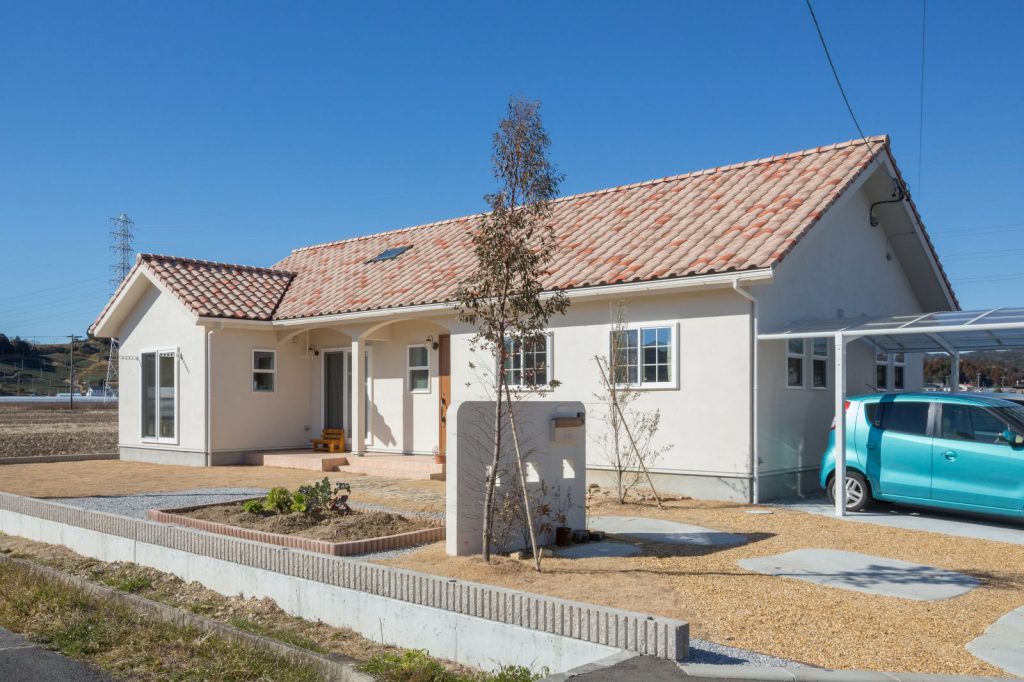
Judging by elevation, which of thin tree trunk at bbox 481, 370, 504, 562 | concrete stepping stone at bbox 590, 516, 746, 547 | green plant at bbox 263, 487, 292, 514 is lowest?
concrete stepping stone at bbox 590, 516, 746, 547

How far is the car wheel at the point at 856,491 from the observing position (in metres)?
12.1

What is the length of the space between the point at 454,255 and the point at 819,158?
7923mm

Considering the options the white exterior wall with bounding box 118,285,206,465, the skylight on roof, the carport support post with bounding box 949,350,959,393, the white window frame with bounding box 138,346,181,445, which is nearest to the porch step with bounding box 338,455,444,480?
the white exterior wall with bounding box 118,285,206,465

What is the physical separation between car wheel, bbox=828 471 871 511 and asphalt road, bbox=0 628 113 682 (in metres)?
9.64

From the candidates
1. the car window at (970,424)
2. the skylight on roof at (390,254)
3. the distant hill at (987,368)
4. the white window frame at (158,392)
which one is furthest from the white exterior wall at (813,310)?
the white window frame at (158,392)

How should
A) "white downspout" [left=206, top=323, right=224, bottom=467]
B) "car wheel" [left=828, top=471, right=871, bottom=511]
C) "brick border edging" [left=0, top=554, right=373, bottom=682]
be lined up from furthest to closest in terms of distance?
1. "white downspout" [left=206, top=323, right=224, bottom=467]
2. "car wheel" [left=828, top=471, right=871, bottom=511]
3. "brick border edging" [left=0, top=554, right=373, bottom=682]

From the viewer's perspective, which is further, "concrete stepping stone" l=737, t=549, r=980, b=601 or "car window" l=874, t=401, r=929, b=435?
"car window" l=874, t=401, r=929, b=435

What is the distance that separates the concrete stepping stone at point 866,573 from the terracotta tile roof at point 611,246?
15.8ft

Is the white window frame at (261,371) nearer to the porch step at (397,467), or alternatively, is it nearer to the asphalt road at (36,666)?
the porch step at (397,467)

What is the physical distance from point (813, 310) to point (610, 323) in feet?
11.0

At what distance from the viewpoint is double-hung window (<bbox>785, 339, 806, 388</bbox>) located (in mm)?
14016

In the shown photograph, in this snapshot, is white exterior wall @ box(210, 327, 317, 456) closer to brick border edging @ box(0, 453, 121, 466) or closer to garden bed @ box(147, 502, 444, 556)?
brick border edging @ box(0, 453, 121, 466)

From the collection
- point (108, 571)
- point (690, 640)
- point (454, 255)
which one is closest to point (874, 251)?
point (454, 255)

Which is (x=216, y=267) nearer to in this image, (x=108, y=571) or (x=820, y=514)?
(x=108, y=571)
